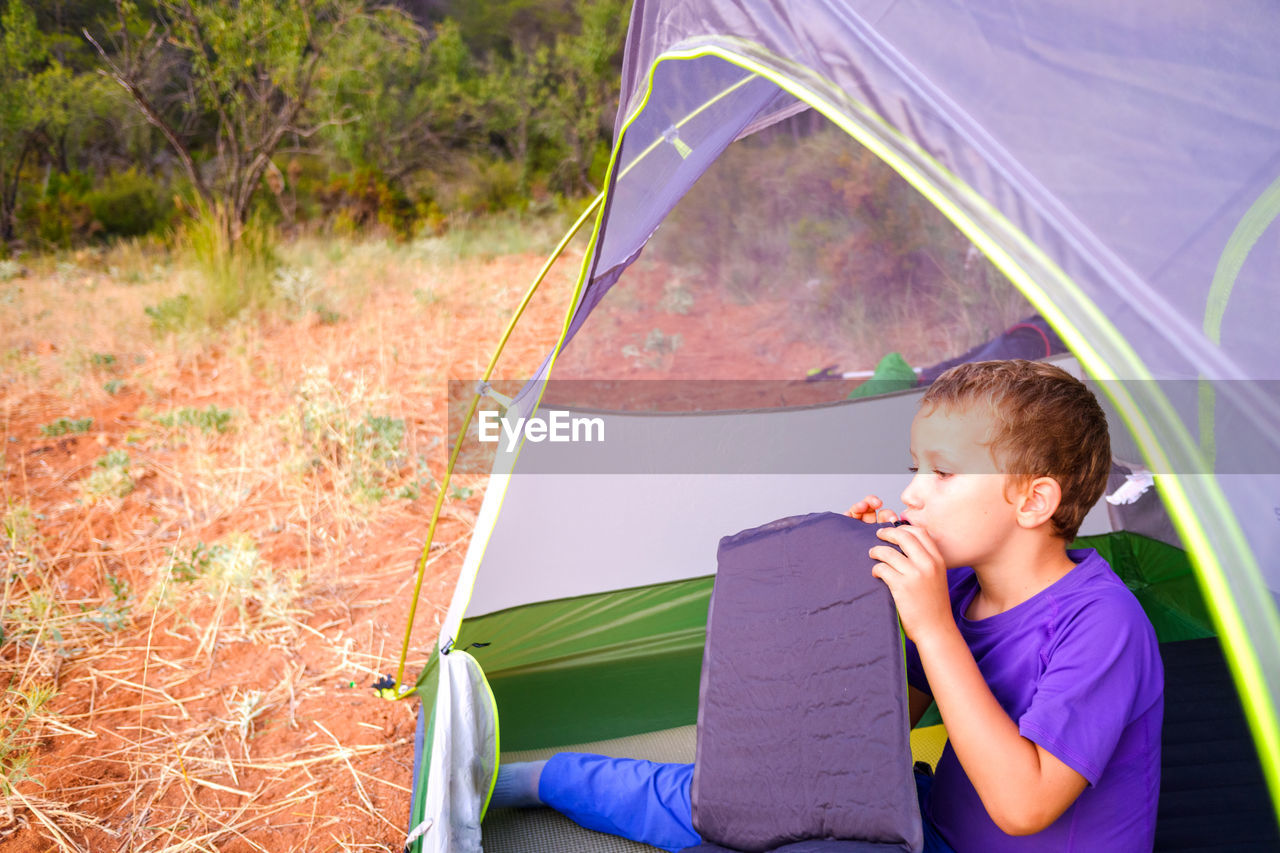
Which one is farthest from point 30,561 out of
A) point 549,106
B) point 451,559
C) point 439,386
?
point 549,106

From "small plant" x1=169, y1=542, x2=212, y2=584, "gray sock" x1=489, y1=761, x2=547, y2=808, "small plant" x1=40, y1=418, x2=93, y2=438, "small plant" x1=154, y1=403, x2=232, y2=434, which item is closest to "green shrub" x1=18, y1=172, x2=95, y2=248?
"small plant" x1=40, y1=418, x2=93, y2=438

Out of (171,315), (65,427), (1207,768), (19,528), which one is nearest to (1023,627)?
(1207,768)

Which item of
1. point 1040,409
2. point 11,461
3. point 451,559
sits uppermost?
point 1040,409

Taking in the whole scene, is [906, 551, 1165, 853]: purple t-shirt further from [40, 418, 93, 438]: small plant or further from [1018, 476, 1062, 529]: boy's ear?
[40, 418, 93, 438]: small plant

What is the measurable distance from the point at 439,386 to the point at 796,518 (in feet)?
10.8

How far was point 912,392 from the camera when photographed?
7.88 ft

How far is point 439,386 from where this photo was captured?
4336 millimetres

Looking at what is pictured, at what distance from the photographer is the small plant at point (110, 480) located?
3125mm

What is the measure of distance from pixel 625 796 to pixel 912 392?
142cm

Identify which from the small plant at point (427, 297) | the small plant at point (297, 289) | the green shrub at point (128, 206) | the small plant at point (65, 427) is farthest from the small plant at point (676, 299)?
the green shrub at point (128, 206)

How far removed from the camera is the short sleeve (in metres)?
0.90

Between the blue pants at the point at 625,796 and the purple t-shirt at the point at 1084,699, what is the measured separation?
20.4 inches

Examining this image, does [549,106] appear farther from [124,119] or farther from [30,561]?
[30,561]

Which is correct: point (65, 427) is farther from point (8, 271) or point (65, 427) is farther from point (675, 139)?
point (8, 271)
